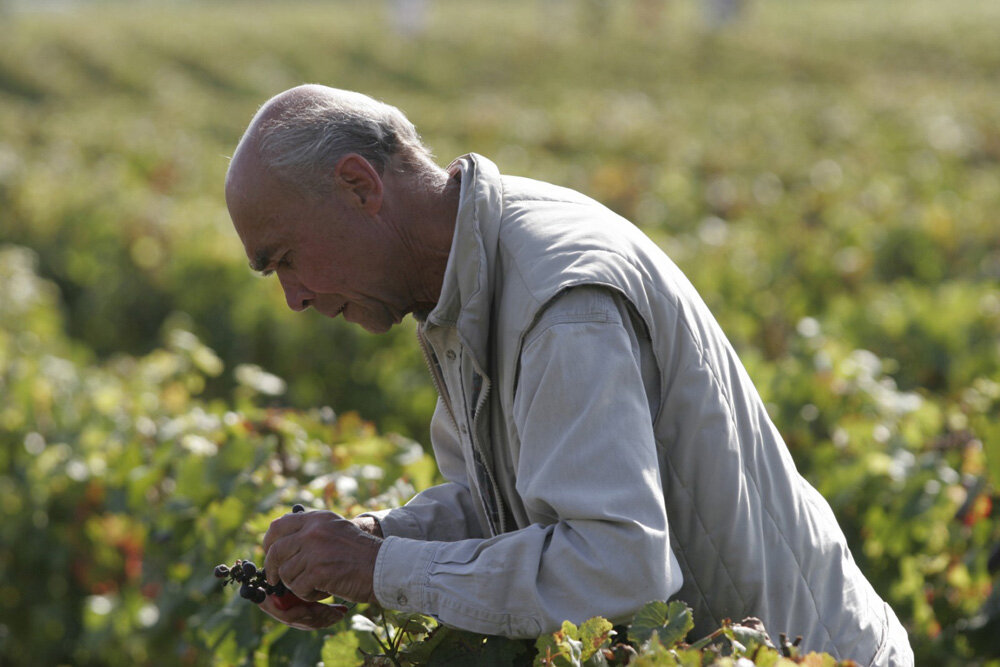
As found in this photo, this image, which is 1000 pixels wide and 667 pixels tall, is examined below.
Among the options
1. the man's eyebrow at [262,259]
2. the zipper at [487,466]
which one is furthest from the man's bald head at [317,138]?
the zipper at [487,466]

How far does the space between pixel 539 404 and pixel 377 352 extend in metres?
3.74

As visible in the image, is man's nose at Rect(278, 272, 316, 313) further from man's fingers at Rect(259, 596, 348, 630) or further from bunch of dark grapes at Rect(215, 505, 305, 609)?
man's fingers at Rect(259, 596, 348, 630)

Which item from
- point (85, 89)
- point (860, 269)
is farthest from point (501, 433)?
point (85, 89)

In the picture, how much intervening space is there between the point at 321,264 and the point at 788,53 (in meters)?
24.8

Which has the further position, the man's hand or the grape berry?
the grape berry

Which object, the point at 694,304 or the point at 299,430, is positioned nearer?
the point at 694,304

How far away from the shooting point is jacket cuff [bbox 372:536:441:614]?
168cm

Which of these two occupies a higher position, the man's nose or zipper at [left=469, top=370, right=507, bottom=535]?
the man's nose

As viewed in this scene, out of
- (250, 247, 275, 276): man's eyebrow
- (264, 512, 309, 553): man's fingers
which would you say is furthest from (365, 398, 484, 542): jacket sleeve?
(250, 247, 275, 276): man's eyebrow

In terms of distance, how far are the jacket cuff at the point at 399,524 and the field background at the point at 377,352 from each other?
257 millimetres

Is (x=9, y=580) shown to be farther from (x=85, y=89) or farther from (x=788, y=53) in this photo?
(x=788, y=53)

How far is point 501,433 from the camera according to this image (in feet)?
6.05

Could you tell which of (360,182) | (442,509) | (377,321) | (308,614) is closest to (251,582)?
(308,614)

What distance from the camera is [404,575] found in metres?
1.69
